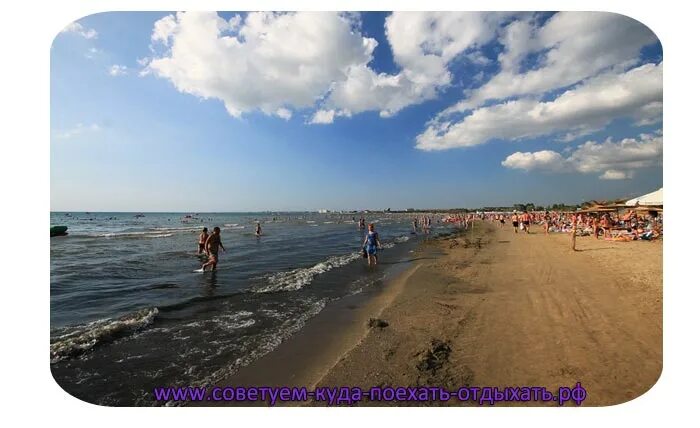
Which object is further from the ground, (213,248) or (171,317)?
(213,248)

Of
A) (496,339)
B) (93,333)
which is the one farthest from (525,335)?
(93,333)

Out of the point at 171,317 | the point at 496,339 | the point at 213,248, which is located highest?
the point at 213,248

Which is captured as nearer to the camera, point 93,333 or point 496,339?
point 496,339

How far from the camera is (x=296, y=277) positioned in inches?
431

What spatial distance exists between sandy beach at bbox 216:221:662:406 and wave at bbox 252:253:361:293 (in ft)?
8.52

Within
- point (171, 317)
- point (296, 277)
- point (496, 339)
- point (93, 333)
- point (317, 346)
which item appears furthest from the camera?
point (296, 277)

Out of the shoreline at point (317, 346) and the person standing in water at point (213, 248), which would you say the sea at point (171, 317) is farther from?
the person standing in water at point (213, 248)

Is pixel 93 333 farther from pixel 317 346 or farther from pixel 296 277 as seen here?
pixel 296 277

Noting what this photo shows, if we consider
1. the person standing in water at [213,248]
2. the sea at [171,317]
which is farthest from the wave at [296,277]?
the person standing in water at [213,248]

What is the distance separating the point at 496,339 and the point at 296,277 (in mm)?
7442

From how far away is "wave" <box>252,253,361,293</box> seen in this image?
30.8ft

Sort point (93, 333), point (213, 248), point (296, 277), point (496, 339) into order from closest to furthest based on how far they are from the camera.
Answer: point (496, 339) < point (93, 333) < point (296, 277) < point (213, 248)

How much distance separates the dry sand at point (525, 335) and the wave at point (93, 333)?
4.45 m

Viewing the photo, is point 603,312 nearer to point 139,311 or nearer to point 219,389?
point 219,389
